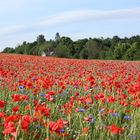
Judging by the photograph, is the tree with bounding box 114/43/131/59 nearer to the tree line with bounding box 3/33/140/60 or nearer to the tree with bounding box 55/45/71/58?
the tree line with bounding box 3/33/140/60

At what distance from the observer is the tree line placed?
6159 cm

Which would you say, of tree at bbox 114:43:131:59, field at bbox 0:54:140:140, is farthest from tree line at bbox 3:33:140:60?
field at bbox 0:54:140:140

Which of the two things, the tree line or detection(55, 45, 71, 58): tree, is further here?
detection(55, 45, 71, 58): tree

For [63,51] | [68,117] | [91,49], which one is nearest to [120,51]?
[91,49]

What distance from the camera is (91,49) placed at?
67.9 meters

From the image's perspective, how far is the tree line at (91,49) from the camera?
61.6 meters

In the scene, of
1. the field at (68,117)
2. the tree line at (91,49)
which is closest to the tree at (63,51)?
the tree line at (91,49)

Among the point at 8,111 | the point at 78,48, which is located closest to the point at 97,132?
the point at 8,111

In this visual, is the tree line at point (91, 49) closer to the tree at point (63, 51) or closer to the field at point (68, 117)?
the tree at point (63, 51)

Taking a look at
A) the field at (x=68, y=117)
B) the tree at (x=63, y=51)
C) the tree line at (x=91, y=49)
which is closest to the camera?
the field at (x=68, y=117)

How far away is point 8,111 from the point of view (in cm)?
491

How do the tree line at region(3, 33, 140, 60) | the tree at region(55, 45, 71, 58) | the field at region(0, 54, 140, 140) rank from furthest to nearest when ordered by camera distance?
the tree at region(55, 45, 71, 58) → the tree line at region(3, 33, 140, 60) → the field at region(0, 54, 140, 140)

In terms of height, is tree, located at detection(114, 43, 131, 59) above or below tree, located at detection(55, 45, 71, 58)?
below

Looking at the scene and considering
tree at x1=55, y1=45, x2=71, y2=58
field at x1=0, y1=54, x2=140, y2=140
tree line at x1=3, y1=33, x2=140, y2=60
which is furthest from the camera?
tree at x1=55, y1=45, x2=71, y2=58
